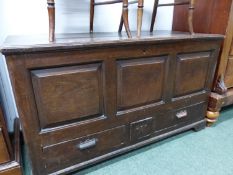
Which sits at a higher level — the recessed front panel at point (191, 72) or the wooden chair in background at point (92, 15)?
the wooden chair in background at point (92, 15)

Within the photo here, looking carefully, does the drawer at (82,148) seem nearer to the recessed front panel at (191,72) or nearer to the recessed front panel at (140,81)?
the recessed front panel at (140,81)

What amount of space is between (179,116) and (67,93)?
73 centimetres

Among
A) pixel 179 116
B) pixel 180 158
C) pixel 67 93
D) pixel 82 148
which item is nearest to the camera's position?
pixel 67 93

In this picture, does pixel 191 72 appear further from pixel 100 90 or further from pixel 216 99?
pixel 100 90

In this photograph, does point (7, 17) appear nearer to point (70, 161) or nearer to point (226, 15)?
point (70, 161)

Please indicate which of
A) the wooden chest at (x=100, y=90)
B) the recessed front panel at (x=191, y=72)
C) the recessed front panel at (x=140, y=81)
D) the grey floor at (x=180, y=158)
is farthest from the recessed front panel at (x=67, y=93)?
the recessed front panel at (x=191, y=72)

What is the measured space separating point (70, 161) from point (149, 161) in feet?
1.44

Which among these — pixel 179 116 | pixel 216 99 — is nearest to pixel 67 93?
pixel 179 116

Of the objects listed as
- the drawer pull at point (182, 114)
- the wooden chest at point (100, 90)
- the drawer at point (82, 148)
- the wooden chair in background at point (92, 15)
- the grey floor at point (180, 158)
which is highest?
the wooden chair in background at point (92, 15)

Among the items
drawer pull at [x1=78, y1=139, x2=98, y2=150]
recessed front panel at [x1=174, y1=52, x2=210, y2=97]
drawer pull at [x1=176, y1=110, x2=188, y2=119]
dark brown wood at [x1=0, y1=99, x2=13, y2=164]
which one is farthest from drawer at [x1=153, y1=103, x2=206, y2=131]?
dark brown wood at [x1=0, y1=99, x2=13, y2=164]

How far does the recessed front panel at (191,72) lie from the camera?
1102mm

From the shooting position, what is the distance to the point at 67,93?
82cm

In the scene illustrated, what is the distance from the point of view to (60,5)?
1.22 metres

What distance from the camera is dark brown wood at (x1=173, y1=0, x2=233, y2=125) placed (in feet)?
3.96
